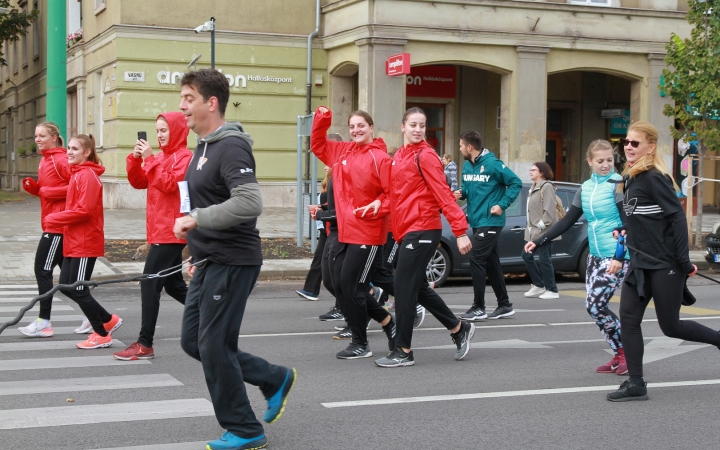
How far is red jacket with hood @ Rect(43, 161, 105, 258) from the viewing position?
25.5ft

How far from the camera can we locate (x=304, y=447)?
507 centimetres

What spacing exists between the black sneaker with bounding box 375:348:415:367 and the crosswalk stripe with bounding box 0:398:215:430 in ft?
5.66

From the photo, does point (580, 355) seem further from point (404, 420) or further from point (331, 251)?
point (404, 420)

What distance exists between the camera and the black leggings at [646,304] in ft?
19.8

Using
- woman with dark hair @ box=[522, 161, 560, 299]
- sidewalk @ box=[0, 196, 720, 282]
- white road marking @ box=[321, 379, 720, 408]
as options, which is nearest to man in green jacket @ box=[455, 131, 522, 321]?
woman with dark hair @ box=[522, 161, 560, 299]

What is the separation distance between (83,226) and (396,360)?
2883 mm

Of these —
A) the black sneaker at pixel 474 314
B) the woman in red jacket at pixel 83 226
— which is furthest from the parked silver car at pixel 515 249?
the woman in red jacket at pixel 83 226

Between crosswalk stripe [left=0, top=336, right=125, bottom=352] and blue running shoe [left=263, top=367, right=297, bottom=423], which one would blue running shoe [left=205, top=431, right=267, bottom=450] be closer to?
blue running shoe [left=263, top=367, right=297, bottom=423]

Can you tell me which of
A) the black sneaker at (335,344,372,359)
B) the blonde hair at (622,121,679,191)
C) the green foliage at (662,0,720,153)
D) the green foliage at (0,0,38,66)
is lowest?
the black sneaker at (335,344,372,359)

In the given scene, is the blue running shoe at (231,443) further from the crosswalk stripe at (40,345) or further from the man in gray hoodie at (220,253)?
the crosswalk stripe at (40,345)

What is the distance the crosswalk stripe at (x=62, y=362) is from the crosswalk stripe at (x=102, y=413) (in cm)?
138

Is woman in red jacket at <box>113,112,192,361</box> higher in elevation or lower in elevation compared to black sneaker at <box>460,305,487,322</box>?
higher

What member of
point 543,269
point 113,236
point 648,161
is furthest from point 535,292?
point 113,236

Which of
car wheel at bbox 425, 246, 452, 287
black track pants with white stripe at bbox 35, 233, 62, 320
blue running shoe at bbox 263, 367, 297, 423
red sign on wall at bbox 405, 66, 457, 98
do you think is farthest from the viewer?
red sign on wall at bbox 405, 66, 457, 98
